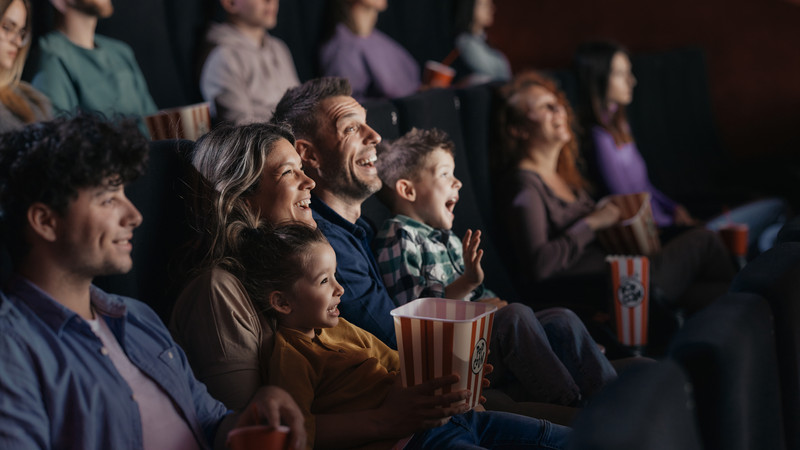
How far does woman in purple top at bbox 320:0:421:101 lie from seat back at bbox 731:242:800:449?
2.08m

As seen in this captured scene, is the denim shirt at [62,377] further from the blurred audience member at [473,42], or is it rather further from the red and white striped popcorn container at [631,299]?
the blurred audience member at [473,42]

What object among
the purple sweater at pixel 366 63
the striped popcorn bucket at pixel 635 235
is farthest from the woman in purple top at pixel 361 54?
the striped popcorn bucket at pixel 635 235

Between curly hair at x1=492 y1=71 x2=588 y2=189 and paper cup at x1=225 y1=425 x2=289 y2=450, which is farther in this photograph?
curly hair at x1=492 y1=71 x2=588 y2=189

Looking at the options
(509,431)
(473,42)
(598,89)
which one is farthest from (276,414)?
(473,42)

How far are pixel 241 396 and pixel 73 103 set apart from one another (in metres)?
1.39

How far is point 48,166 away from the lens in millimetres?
867

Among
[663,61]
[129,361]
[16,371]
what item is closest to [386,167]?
[129,361]

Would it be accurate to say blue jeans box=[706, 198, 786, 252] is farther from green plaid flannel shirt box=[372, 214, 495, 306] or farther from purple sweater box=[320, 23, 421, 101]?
green plaid flannel shirt box=[372, 214, 495, 306]

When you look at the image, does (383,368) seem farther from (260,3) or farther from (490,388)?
(260,3)

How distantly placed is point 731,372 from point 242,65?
79.4 inches

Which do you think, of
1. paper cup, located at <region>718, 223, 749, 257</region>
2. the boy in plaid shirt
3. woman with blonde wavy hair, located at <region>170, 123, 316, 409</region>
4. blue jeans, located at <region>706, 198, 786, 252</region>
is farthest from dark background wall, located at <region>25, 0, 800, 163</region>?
woman with blonde wavy hair, located at <region>170, 123, 316, 409</region>

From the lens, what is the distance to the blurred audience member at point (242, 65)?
2549 millimetres

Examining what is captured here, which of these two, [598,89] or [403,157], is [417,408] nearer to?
[403,157]

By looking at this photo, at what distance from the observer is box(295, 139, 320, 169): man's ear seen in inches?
52.6
